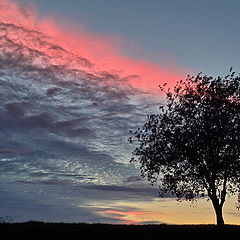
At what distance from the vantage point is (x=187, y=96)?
44156 mm

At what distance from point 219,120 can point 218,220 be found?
11.5 meters
